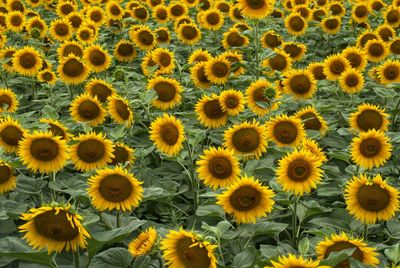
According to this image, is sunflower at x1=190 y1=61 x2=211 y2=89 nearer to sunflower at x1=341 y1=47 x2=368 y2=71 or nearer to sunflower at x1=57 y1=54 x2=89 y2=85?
sunflower at x1=57 y1=54 x2=89 y2=85

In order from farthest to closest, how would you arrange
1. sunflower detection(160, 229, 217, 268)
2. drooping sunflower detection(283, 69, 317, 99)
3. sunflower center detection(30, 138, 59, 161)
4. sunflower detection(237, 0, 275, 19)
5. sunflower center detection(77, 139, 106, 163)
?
sunflower detection(237, 0, 275, 19), drooping sunflower detection(283, 69, 317, 99), sunflower center detection(77, 139, 106, 163), sunflower center detection(30, 138, 59, 161), sunflower detection(160, 229, 217, 268)

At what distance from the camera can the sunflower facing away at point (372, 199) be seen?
3422 millimetres

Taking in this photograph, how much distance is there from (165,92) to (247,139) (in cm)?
144

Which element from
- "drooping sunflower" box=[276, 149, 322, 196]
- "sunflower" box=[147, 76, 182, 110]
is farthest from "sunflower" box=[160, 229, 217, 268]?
"sunflower" box=[147, 76, 182, 110]

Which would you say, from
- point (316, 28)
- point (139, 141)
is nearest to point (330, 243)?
point (139, 141)

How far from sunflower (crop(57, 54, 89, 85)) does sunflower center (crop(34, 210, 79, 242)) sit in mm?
3361

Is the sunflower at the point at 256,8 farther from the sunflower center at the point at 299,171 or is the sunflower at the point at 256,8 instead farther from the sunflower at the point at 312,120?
the sunflower center at the point at 299,171

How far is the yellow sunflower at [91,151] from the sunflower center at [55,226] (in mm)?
1138

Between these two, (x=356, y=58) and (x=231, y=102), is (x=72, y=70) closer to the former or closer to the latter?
(x=231, y=102)

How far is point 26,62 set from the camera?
20.7ft

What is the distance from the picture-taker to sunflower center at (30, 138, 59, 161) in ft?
12.5

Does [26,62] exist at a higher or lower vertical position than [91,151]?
lower

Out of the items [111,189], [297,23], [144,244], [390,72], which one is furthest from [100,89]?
[297,23]

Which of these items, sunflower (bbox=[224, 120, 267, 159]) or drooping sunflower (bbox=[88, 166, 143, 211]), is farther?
sunflower (bbox=[224, 120, 267, 159])
